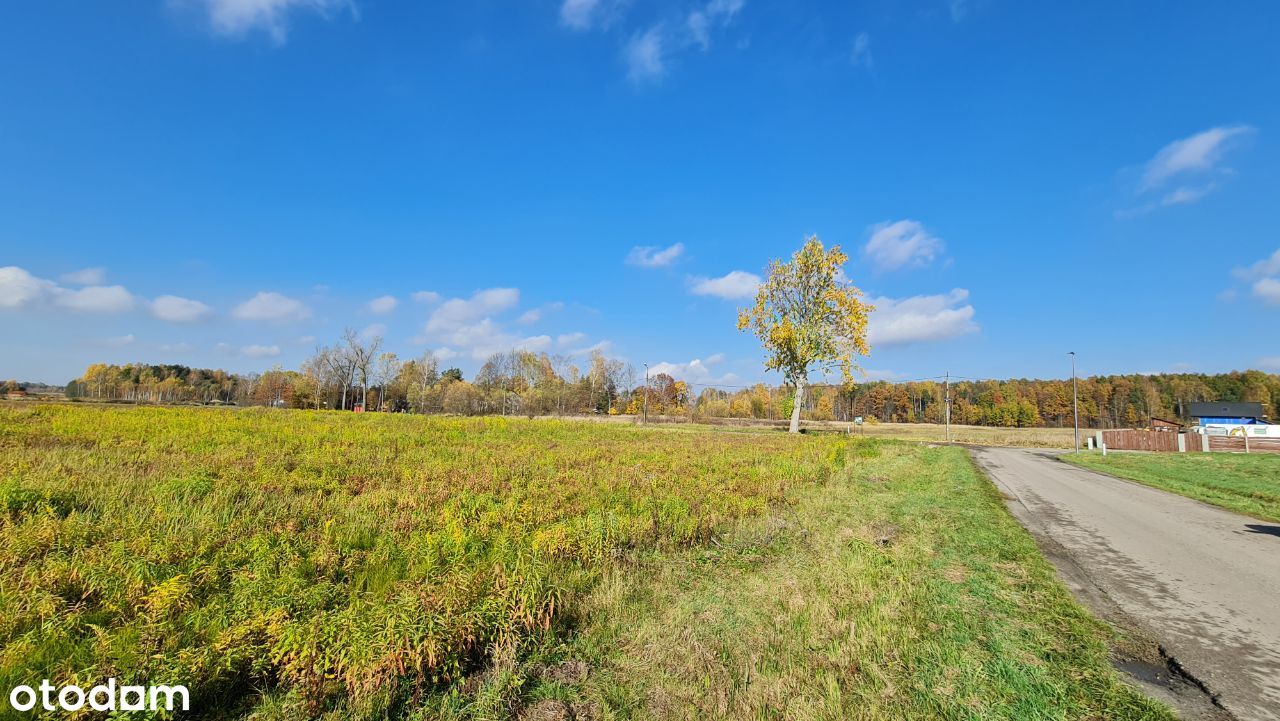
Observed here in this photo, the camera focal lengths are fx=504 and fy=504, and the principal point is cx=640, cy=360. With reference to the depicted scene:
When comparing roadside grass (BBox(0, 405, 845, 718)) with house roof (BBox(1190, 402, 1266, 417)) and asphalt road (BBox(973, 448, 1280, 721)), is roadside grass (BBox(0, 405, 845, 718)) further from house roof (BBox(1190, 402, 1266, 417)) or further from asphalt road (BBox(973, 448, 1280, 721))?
house roof (BBox(1190, 402, 1266, 417))

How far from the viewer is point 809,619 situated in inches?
199

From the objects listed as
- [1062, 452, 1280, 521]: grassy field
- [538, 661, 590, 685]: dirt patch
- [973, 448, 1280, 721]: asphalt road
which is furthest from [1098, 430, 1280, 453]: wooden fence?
[538, 661, 590, 685]: dirt patch

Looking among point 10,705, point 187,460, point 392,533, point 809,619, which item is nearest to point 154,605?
point 10,705

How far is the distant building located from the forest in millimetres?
33271

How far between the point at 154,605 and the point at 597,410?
99.7m

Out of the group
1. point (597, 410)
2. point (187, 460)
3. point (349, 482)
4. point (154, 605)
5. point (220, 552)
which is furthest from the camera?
point (597, 410)

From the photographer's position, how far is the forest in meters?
96.1

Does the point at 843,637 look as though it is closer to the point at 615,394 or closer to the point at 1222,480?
the point at 1222,480

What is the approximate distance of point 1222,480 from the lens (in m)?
20.1

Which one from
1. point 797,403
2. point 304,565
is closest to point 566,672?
point 304,565

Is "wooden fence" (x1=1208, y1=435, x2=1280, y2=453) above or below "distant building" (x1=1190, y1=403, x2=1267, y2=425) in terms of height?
below

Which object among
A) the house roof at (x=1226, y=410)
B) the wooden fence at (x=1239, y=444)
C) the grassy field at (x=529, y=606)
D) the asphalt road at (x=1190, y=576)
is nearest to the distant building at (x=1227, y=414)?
the house roof at (x=1226, y=410)

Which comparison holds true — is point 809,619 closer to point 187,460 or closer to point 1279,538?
point 1279,538

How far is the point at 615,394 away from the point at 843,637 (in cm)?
10730
